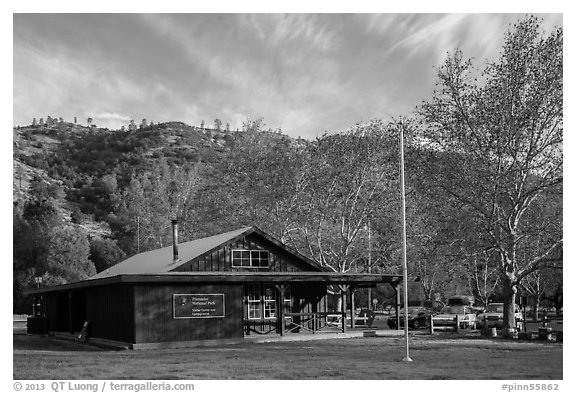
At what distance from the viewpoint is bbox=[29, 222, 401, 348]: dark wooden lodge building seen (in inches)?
1050

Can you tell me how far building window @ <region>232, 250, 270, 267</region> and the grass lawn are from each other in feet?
14.0

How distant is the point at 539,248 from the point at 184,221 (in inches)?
1253

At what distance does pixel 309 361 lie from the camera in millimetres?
21000

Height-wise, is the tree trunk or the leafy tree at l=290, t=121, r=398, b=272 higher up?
the leafy tree at l=290, t=121, r=398, b=272

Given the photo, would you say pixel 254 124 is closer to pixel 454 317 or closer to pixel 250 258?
pixel 250 258

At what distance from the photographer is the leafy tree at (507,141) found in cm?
2955

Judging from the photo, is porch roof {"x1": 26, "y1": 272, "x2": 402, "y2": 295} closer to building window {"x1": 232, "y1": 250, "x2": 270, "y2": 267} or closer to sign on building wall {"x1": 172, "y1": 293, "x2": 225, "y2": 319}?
sign on building wall {"x1": 172, "y1": 293, "x2": 225, "y2": 319}

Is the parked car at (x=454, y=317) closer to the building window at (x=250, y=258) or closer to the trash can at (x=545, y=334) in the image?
the trash can at (x=545, y=334)

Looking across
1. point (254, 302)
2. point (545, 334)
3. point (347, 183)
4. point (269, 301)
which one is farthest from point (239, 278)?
point (347, 183)

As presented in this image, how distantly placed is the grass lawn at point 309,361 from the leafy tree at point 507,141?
5660 millimetres

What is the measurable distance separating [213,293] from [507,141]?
1444cm

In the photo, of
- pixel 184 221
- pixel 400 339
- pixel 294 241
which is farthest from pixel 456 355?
pixel 184 221

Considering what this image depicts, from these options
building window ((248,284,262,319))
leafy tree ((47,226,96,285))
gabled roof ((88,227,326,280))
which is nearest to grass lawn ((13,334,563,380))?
building window ((248,284,262,319))

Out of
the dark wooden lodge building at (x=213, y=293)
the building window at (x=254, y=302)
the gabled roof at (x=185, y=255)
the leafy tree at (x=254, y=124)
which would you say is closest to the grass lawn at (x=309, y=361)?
the dark wooden lodge building at (x=213, y=293)
